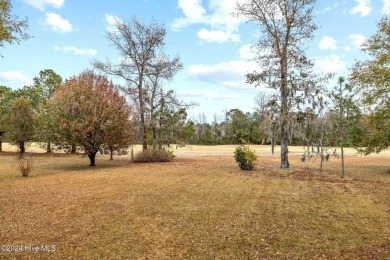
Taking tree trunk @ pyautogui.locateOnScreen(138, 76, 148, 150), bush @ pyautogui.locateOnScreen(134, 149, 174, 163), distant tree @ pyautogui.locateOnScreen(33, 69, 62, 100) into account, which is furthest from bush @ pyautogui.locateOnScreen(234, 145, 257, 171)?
distant tree @ pyautogui.locateOnScreen(33, 69, 62, 100)

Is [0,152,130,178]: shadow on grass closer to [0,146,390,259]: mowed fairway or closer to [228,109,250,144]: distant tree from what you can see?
[0,146,390,259]: mowed fairway

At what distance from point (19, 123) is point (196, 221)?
34.7m

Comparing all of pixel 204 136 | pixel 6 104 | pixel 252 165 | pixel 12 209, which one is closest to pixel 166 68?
pixel 252 165

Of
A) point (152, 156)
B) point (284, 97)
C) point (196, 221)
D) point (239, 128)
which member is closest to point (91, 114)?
point (152, 156)

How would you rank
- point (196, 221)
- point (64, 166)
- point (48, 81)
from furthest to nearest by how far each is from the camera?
point (48, 81)
point (64, 166)
point (196, 221)

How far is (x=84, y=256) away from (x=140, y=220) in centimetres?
237

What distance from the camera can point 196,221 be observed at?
823 cm

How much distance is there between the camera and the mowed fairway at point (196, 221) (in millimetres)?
6375

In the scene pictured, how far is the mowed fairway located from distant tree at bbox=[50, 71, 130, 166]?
25.2ft

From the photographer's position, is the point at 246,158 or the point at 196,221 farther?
the point at 246,158

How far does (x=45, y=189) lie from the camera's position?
1273 centimetres

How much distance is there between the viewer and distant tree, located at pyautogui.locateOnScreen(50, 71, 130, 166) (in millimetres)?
20797

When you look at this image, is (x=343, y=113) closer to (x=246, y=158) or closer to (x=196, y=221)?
(x=246, y=158)

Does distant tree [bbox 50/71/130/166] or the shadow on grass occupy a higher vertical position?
distant tree [bbox 50/71/130/166]
